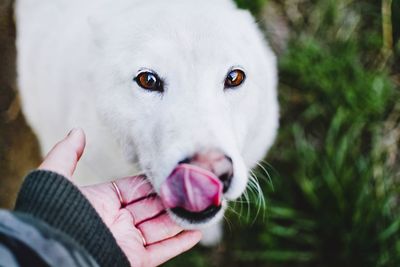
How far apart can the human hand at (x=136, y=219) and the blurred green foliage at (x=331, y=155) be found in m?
0.90

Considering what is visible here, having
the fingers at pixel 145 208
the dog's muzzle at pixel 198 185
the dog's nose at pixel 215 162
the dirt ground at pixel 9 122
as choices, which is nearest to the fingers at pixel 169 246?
the fingers at pixel 145 208

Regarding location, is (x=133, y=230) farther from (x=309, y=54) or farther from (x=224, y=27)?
(x=309, y=54)

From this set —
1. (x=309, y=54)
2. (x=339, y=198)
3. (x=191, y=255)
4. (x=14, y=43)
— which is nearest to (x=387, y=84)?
(x=309, y=54)

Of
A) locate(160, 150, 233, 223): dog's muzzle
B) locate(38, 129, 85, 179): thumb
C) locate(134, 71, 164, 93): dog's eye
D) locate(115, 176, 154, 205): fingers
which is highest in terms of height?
locate(134, 71, 164, 93): dog's eye

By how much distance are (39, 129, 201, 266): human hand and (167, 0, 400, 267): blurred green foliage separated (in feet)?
2.96

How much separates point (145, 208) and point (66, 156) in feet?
1.39

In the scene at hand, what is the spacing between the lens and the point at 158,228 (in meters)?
2.02

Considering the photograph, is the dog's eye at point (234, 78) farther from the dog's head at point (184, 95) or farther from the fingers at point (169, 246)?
the fingers at point (169, 246)

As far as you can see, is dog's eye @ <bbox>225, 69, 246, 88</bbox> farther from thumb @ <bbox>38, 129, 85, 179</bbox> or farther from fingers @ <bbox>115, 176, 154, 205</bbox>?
thumb @ <bbox>38, 129, 85, 179</bbox>

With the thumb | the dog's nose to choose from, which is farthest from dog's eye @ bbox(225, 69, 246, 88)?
the thumb

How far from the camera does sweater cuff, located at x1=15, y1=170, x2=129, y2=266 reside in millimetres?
1618

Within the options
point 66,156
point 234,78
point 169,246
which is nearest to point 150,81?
point 234,78

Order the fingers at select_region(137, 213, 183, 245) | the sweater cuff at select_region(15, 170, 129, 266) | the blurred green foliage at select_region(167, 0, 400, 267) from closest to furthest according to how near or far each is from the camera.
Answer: the sweater cuff at select_region(15, 170, 129, 266)
the fingers at select_region(137, 213, 183, 245)
the blurred green foliage at select_region(167, 0, 400, 267)

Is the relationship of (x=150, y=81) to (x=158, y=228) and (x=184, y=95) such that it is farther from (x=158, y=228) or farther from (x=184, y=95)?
(x=158, y=228)
